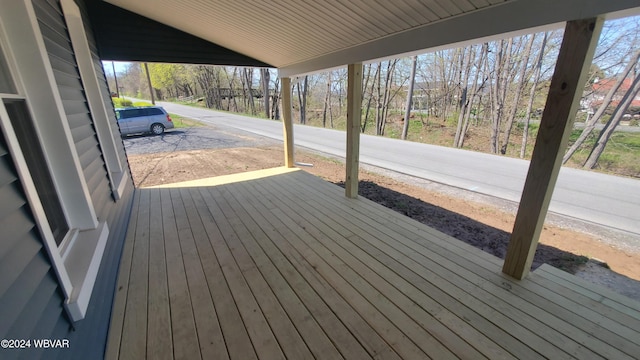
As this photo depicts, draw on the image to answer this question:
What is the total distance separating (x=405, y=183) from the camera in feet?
17.4

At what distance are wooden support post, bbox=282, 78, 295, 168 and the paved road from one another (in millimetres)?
2595

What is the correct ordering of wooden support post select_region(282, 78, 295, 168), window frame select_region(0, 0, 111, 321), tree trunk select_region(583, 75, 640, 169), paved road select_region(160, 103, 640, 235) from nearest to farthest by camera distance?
window frame select_region(0, 0, 111, 321), paved road select_region(160, 103, 640, 235), wooden support post select_region(282, 78, 295, 168), tree trunk select_region(583, 75, 640, 169)

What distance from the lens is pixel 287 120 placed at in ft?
16.3

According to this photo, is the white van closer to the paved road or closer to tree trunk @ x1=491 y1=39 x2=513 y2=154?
the paved road

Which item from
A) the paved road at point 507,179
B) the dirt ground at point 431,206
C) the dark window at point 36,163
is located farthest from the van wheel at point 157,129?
the dark window at point 36,163

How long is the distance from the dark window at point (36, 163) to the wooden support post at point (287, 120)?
375cm

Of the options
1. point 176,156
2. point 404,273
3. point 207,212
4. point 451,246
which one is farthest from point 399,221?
point 176,156

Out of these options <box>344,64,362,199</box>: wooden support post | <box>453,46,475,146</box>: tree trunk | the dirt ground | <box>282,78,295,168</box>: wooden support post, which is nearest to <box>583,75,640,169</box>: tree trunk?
<box>453,46,475,146</box>: tree trunk

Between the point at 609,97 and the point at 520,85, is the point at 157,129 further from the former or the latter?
the point at 609,97

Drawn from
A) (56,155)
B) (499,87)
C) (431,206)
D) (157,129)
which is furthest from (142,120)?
(499,87)

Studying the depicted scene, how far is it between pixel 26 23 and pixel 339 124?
20.1m

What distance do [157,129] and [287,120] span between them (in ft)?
27.6

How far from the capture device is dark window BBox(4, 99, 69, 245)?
120cm

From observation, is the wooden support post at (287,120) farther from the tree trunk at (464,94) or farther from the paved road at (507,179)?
the tree trunk at (464,94)
